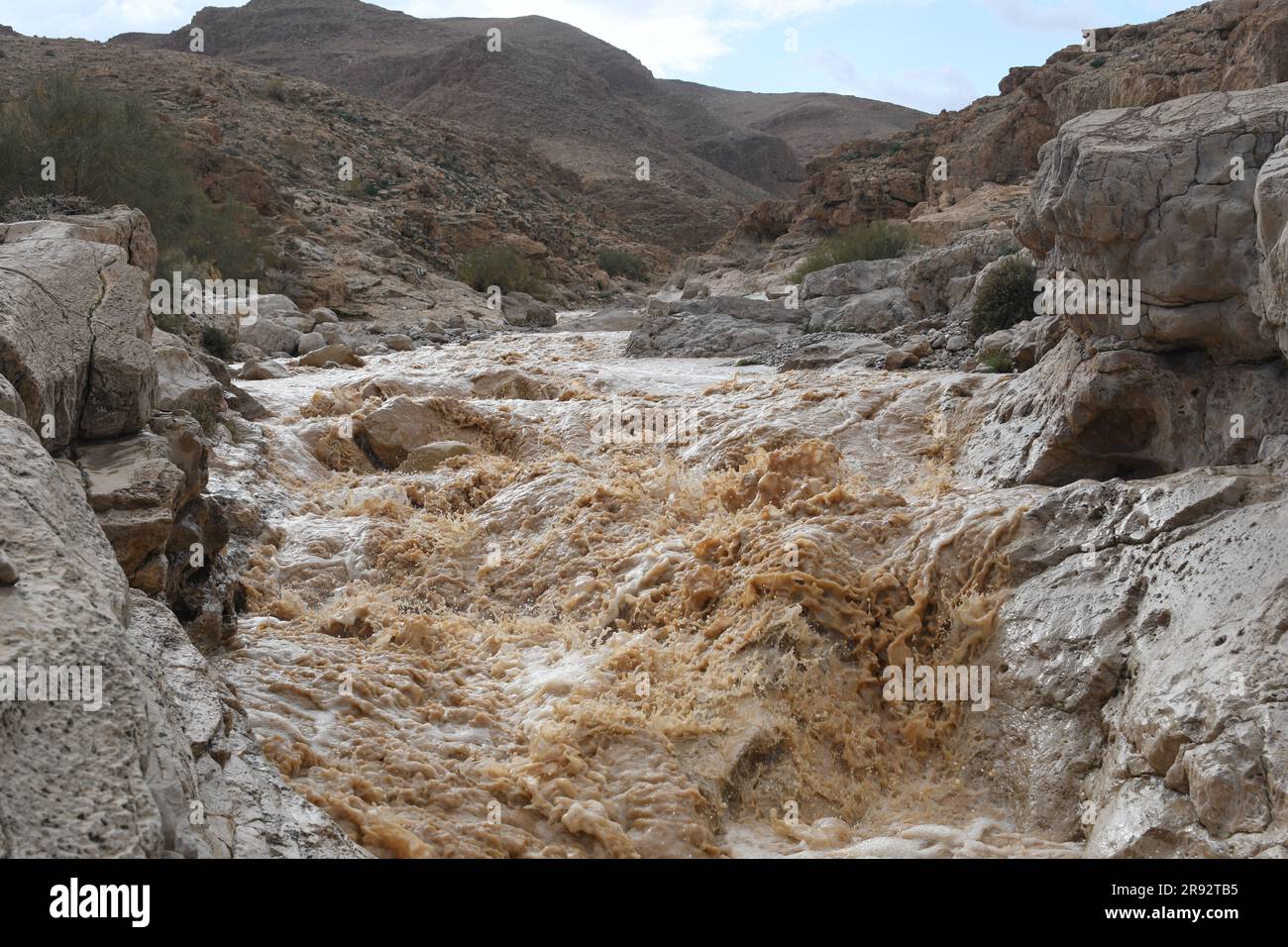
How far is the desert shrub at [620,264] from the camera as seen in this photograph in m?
29.7

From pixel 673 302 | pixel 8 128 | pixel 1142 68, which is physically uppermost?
pixel 1142 68

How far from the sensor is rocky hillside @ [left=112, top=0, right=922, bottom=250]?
4012 centimetres

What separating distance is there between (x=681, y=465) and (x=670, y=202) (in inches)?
1226

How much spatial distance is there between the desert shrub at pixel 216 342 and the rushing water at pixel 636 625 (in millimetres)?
3036

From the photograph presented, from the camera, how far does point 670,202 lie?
37.7 metres

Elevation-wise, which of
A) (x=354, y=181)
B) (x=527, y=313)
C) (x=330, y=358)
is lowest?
(x=330, y=358)

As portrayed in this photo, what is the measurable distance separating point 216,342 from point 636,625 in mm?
7702

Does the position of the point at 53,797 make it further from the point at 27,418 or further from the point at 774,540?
the point at 774,540

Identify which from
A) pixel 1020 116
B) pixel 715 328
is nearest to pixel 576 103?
pixel 1020 116

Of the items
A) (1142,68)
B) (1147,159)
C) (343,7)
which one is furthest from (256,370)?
(343,7)

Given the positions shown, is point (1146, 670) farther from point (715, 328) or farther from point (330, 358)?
point (330, 358)

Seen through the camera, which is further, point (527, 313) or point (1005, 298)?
point (527, 313)

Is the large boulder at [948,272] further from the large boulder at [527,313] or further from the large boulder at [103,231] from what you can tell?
the large boulder at [527,313]

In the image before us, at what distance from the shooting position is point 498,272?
73.6 ft
